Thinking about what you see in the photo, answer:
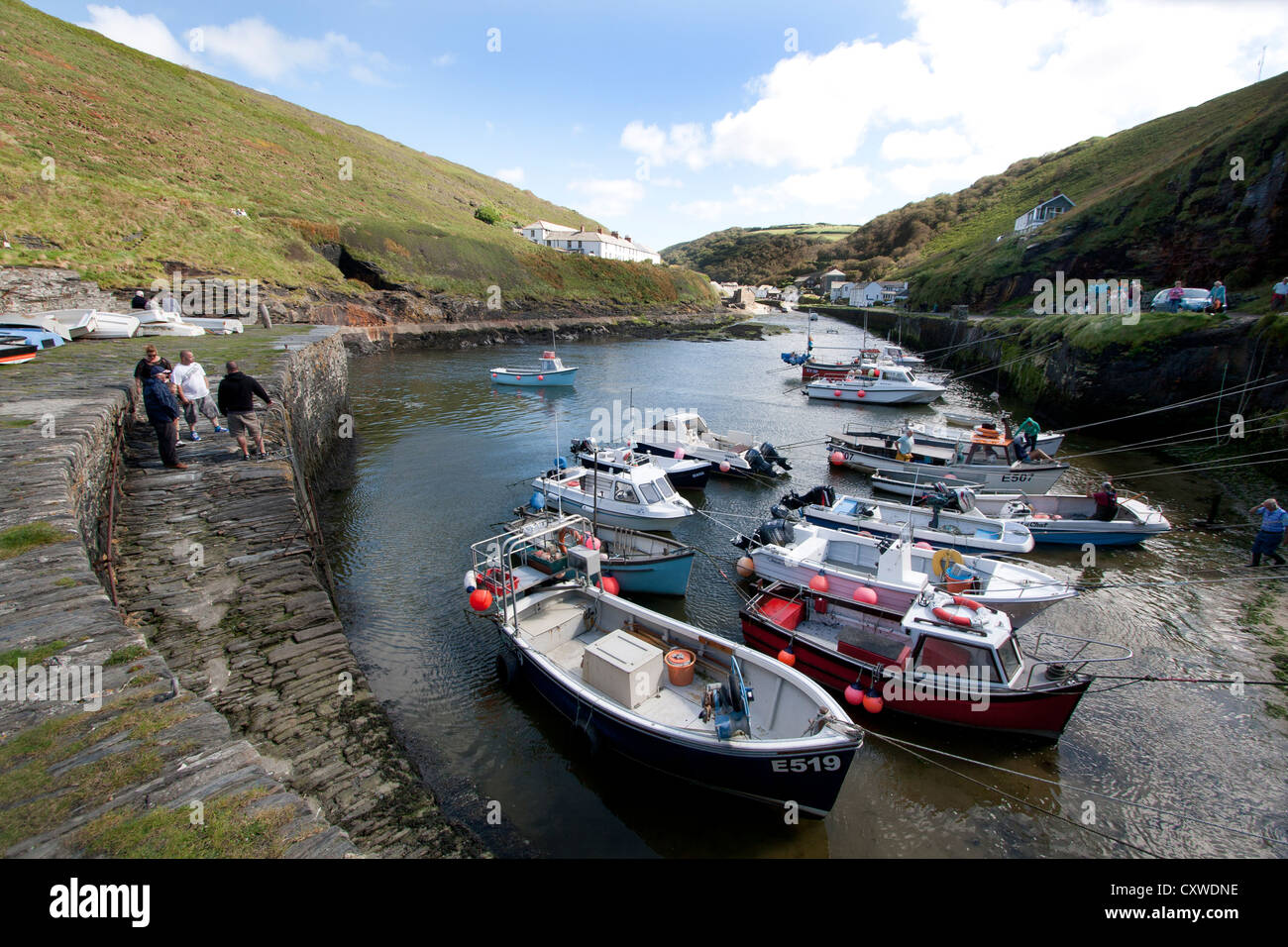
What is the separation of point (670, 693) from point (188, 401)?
13.1m

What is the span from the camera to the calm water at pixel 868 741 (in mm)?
9016

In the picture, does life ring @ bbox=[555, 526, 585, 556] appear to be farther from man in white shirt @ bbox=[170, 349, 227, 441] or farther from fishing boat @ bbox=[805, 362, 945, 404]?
fishing boat @ bbox=[805, 362, 945, 404]

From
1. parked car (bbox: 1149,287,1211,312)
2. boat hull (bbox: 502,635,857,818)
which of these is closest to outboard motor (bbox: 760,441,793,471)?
boat hull (bbox: 502,635,857,818)

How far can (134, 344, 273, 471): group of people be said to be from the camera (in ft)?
36.5

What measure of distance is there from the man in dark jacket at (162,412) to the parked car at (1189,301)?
4343 centimetres

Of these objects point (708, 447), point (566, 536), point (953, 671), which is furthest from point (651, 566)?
point (708, 447)

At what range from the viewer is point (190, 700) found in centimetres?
568

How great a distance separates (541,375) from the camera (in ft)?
141

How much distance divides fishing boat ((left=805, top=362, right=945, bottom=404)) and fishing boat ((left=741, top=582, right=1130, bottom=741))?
3026cm

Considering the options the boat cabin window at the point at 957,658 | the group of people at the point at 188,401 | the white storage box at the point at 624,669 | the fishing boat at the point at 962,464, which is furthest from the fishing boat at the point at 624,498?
the fishing boat at the point at 962,464

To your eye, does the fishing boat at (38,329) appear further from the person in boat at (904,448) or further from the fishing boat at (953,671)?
the person in boat at (904,448)

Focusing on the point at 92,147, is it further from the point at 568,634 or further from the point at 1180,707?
the point at 1180,707

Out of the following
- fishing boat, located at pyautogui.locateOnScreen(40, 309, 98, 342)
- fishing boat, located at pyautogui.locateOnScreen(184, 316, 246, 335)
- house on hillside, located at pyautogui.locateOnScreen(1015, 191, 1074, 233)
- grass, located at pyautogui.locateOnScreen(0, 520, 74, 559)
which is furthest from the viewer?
house on hillside, located at pyautogui.locateOnScreen(1015, 191, 1074, 233)
